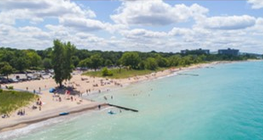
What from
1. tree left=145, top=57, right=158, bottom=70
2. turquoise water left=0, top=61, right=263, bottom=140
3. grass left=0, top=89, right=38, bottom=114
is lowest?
turquoise water left=0, top=61, right=263, bottom=140

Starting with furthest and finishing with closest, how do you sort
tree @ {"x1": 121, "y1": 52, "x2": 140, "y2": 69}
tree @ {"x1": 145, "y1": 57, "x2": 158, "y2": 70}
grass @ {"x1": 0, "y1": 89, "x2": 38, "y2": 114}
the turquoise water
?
tree @ {"x1": 145, "y1": 57, "x2": 158, "y2": 70}
tree @ {"x1": 121, "y1": 52, "x2": 140, "y2": 69}
grass @ {"x1": 0, "y1": 89, "x2": 38, "y2": 114}
the turquoise water

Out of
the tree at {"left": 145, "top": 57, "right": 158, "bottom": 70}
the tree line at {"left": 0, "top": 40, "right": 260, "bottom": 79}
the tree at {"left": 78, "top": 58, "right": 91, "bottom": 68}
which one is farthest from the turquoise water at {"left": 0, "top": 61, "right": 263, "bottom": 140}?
the tree at {"left": 145, "top": 57, "right": 158, "bottom": 70}

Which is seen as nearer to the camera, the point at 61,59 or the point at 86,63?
the point at 61,59

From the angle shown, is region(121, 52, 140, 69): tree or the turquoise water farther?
region(121, 52, 140, 69): tree

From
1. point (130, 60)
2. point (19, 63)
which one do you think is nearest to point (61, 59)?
point (19, 63)

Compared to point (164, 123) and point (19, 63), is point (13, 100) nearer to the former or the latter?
point (164, 123)

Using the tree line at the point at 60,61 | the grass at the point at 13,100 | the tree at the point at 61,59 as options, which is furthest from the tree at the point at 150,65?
the grass at the point at 13,100

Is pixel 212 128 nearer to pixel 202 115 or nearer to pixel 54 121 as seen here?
pixel 202 115

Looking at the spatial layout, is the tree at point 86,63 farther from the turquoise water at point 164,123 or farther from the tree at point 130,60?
the turquoise water at point 164,123

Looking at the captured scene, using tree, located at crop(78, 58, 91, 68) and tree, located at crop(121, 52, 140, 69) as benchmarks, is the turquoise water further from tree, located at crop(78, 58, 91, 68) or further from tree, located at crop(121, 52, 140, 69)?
tree, located at crop(121, 52, 140, 69)

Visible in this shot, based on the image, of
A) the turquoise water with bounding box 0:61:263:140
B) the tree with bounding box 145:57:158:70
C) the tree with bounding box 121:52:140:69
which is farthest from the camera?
the tree with bounding box 145:57:158:70

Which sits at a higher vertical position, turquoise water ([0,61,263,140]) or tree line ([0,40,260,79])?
tree line ([0,40,260,79])
